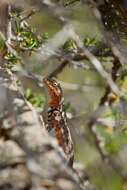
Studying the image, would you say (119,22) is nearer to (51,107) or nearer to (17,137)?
(51,107)

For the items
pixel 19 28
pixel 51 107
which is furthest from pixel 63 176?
pixel 19 28

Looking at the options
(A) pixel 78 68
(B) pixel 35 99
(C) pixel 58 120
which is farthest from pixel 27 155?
(A) pixel 78 68

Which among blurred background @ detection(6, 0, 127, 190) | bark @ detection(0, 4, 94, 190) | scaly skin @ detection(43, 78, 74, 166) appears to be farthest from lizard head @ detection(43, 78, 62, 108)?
bark @ detection(0, 4, 94, 190)

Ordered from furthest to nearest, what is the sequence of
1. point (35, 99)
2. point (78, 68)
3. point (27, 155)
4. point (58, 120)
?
point (78, 68) < point (35, 99) < point (58, 120) < point (27, 155)

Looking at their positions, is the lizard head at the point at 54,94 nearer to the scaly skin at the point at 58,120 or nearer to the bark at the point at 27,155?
the scaly skin at the point at 58,120

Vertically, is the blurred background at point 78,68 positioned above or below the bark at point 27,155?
below

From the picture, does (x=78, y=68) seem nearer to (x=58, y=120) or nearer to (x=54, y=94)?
(x=54, y=94)

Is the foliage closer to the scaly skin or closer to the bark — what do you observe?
the scaly skin

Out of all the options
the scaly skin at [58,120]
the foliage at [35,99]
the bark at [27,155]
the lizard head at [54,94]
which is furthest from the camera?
the foliage at [35,99]

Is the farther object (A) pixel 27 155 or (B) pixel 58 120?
(B) pixel 58 120

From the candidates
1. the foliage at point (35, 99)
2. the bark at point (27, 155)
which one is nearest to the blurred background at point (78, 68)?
the foliage at point (35, 99)

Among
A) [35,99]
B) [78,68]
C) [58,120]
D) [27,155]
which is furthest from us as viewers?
[78,68]
